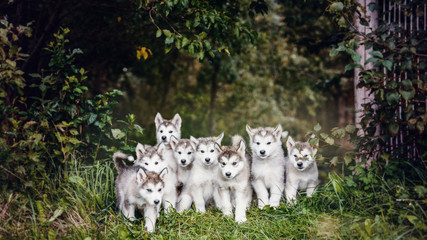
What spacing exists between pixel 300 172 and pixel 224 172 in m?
1.32

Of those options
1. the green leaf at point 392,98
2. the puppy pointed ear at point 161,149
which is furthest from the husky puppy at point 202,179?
the green leaf at point 392,98

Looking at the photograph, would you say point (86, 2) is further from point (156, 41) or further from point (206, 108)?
point (206, 108)

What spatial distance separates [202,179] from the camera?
6059mm

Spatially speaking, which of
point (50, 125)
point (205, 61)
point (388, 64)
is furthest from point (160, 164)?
point (205, 61)

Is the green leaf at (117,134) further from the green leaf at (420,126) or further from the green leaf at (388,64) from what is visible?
the green leaf at (420,126)

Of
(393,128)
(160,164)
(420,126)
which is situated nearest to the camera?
(420,126)

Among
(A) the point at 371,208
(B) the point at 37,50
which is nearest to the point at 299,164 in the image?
(A) the point at 371,208

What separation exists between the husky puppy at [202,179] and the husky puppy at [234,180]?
0.14 meters

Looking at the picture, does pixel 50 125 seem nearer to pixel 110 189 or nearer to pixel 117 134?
pixel 117 134

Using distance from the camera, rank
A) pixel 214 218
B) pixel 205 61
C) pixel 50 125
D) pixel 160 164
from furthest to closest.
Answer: pixel 205 61 → pixel 50 125 → pixel 160 164 → pixel 214 218

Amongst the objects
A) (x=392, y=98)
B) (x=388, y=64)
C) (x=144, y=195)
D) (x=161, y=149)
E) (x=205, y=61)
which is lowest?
(x=144, y=195)

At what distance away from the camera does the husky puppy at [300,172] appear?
6117 mm

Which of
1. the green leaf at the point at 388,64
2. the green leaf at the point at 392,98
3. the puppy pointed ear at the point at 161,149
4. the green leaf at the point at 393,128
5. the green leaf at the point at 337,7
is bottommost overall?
the puppy pointed ear at the point at 161,149

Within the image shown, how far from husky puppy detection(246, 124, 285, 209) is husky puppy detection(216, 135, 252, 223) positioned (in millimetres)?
193
